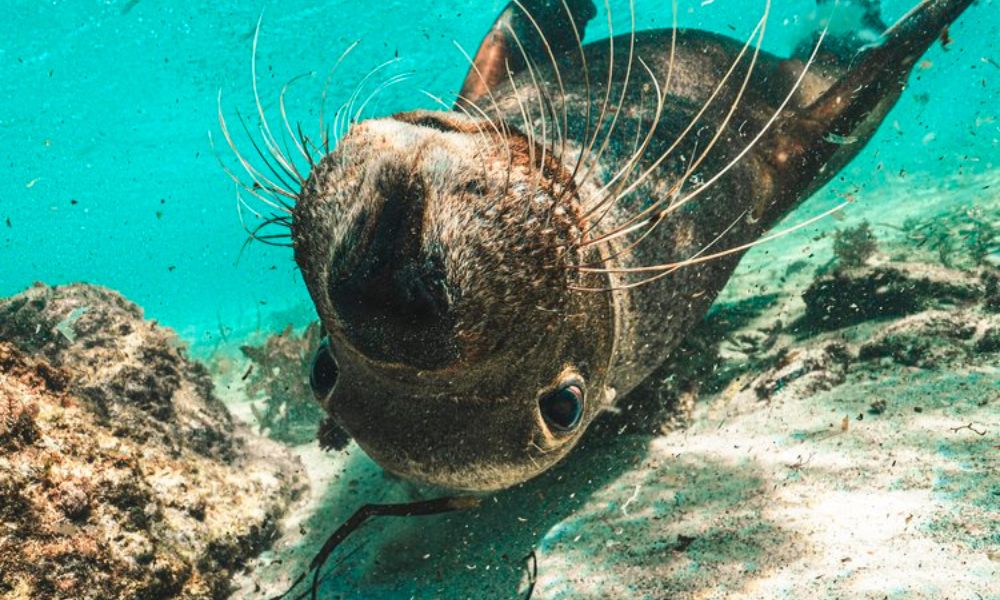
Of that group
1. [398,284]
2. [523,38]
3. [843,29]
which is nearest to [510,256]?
[398,284]

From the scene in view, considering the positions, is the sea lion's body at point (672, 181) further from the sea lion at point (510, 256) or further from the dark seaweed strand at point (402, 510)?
the dark seaweed strand at point (402, 510)

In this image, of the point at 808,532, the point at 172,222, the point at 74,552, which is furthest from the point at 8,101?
the point at 172,222

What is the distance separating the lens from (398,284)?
1.41 m

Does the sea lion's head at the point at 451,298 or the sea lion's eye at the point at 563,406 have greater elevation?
the sea lion's head at the point at 451,298

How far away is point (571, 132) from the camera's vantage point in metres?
2.90

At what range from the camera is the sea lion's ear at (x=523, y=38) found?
5141 mm

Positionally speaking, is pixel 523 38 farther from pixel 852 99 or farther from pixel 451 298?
pixel 451 298

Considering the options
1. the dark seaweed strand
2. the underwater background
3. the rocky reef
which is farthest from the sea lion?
the rocky reef

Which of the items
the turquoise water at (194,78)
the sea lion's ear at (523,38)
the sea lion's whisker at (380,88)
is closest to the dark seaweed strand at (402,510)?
the sea lion's whisker at (380,88)

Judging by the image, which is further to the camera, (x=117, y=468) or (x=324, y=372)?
(x=117, y=468)

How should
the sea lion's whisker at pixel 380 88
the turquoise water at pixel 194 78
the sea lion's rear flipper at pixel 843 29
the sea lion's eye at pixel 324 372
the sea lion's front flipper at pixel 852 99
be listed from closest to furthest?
the sea lion's whisker at pixel 380 88, the sea lion's eye at pixel 324 372, the sea lion's front flipper at pixel 852 99, the sea lion's rear flipper at pixel 843 29, the turquoise water at pixel 194 78

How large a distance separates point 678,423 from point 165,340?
411 cm

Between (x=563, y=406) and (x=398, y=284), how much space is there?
3.24 ft

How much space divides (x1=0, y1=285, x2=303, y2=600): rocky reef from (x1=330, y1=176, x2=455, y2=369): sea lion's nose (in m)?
1.90
